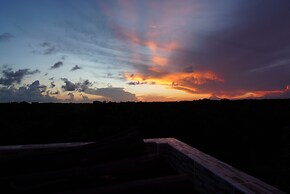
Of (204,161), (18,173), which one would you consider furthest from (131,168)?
(18,173)

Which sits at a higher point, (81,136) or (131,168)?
(131,168)

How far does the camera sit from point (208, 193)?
206 centimetres

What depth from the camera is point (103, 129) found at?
2225cm

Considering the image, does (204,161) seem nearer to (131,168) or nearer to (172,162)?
(131,168)

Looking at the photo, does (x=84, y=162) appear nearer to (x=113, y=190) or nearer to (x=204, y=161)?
(x=113, y=190)

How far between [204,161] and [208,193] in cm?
28

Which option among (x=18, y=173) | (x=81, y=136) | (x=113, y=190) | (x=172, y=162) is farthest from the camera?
(x=81, y=136)

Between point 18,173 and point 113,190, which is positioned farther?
point 18,173

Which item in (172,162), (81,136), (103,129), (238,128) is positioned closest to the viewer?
(172,162)

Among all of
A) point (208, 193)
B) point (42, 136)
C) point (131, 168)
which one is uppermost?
point (131, 168)

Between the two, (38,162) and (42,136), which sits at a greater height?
(38,162)

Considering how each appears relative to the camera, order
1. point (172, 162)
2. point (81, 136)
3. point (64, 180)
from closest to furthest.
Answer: point (64, 180)
point (172, 162)
point (81, 136)

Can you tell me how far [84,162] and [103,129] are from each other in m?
20.3

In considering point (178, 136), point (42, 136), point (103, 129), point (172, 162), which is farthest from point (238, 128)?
point (172, 162)
